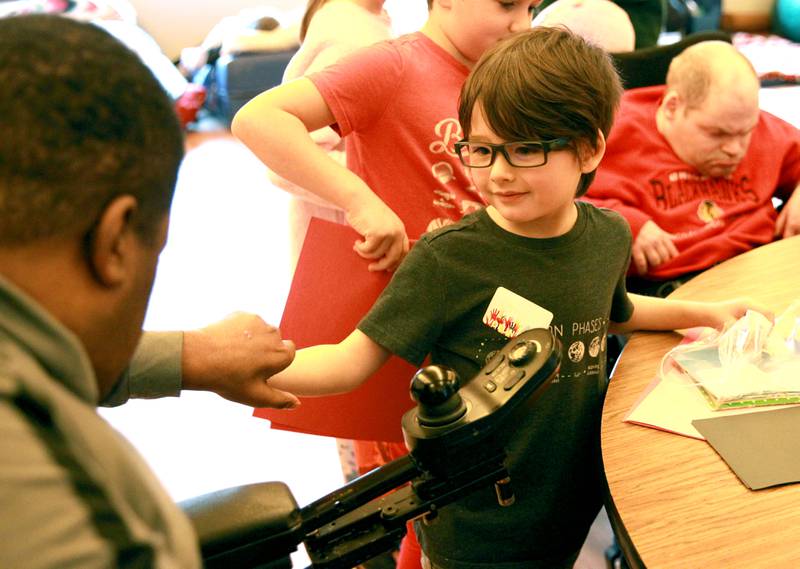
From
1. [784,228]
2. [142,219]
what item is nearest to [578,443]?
[142,219]

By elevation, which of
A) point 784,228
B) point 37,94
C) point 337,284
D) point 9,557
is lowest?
point 784,228

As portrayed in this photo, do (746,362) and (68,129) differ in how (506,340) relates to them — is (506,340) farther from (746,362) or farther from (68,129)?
(68,129)

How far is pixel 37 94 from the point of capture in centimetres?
50

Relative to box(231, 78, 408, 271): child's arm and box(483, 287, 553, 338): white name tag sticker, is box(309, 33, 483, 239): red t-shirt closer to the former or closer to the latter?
box(231, 78, 408, 271): child's arm

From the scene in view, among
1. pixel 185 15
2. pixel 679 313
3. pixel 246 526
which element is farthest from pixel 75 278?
pixel 185 15

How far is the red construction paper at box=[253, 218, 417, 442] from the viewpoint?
127 cm

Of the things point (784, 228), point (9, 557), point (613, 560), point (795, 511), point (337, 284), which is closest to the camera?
point (9, 557)

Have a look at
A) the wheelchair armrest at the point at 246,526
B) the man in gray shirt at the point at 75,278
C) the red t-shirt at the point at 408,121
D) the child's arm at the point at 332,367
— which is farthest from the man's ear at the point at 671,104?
the man in gray shirt at the point at 75,278

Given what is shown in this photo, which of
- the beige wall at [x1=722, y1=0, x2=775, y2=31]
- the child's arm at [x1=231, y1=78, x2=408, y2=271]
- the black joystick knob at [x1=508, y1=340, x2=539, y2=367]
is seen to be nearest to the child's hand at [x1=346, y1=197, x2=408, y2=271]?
the child's arm at [x1=231, y1=78, x2=408, y2=271]

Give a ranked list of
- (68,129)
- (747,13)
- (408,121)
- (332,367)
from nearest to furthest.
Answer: (68,129)
(332,367)
(408,121)
(747,13)

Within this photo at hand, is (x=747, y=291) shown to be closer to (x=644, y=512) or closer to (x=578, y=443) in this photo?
(x=578, y=443)

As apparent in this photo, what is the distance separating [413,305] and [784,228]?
1.05 metres

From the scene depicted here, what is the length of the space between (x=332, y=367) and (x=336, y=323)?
0.79ft

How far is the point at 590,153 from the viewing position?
115cm
